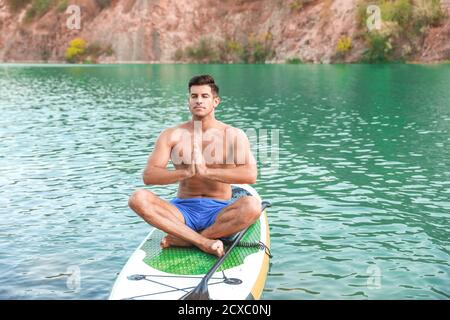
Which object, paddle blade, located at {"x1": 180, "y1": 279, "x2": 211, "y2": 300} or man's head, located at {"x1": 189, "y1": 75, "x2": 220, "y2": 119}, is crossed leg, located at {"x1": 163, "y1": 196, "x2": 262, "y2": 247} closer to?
man's head, located at {"x1": 189, "y1": 75, "x2": 220, "y2": 119}

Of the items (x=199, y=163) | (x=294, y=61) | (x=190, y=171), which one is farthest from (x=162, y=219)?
(x=294, y=61)

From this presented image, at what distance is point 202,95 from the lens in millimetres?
9805

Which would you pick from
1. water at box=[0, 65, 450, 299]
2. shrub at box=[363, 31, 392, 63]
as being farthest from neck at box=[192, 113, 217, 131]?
shrub at box=[363, 31, 392, 63]

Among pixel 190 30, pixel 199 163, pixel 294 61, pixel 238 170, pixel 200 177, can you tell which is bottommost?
pixel 200 177

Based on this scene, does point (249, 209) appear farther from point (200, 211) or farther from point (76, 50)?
point (76, 50)

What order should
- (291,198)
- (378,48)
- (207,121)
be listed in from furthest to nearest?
1. (378,48)
2. (291,198)
3. (207,121)

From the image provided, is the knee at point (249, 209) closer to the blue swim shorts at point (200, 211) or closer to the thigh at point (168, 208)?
the blue swim shorts at point (200, 211)

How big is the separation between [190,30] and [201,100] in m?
123

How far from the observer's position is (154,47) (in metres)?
132

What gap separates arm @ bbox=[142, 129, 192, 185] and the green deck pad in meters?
1.07

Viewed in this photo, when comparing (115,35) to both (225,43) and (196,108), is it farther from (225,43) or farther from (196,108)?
(196,108)

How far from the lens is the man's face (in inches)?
384

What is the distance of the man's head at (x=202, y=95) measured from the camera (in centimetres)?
973

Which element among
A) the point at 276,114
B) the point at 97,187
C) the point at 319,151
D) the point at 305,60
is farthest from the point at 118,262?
the point at 305,60
